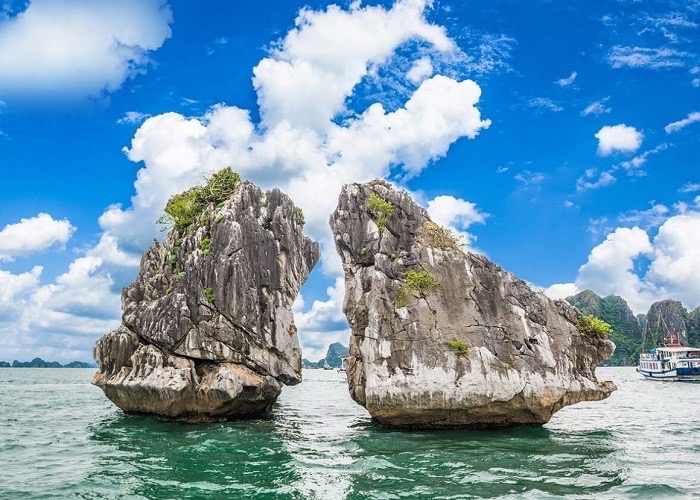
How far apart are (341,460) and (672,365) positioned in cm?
6639

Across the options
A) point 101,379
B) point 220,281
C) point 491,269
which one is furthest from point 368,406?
point 101,379

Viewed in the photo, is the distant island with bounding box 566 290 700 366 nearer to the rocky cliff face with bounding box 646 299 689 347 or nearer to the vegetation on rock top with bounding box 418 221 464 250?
the rocky cliff face with bounding box 646 299 689 347

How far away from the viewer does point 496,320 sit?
21.2 meters

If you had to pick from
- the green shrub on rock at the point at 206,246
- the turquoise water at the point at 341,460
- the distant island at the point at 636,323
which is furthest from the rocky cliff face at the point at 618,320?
the green shrub on rock at the point at 206,246

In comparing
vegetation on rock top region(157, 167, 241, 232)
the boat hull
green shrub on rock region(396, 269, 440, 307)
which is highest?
vegetation on rock top region(157, 167, 241, 232)

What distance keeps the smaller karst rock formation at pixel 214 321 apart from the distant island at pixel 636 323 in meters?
120

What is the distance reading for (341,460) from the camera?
16.0 metres

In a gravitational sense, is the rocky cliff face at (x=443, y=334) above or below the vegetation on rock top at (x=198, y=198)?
below

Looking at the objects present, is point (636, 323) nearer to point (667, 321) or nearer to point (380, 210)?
point (667, 321)

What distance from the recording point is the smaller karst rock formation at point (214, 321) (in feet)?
77.4

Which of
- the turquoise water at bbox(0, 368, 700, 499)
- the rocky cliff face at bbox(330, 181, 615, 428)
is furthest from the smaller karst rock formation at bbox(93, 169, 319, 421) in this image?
the rocky cliff face at bbox(330, 181, 615, 428)

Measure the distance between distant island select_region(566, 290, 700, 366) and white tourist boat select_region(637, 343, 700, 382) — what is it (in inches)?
2226

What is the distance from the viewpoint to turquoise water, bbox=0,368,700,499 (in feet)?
42.0

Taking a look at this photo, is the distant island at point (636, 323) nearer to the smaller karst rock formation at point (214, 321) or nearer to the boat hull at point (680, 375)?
the boat hull at point (680, 375)
